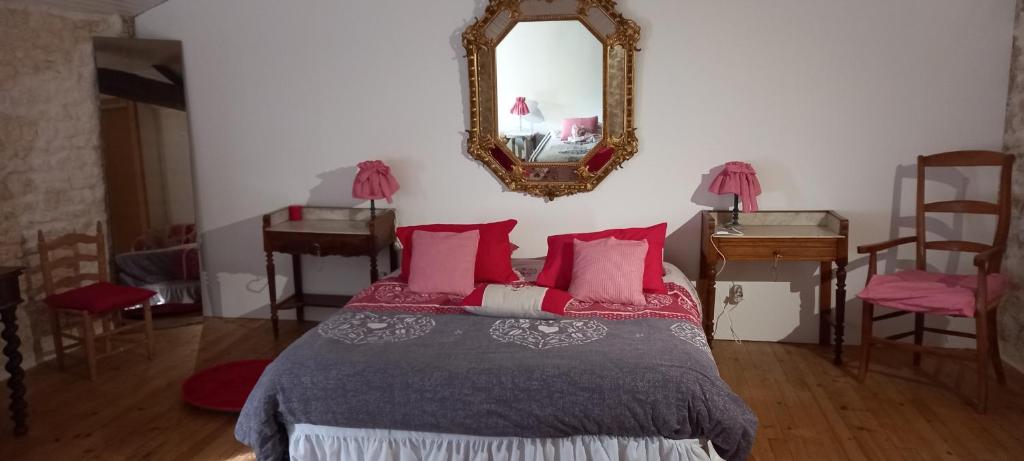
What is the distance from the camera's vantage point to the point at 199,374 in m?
3.97

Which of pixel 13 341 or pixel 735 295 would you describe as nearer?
pixel 13 341

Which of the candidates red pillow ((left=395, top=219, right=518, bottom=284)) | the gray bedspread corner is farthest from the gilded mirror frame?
the gray bedspread corner

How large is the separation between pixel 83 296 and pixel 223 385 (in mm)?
992

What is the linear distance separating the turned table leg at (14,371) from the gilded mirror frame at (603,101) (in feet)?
8.23

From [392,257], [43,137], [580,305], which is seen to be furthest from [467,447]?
[43,137]

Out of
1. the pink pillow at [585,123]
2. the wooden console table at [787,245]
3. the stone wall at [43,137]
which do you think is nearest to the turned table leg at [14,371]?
the stone wall at [43,137]

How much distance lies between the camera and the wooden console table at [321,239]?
4422mm

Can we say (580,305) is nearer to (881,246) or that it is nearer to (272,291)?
(881,246)

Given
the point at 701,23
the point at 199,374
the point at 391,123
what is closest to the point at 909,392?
the point at 701,23

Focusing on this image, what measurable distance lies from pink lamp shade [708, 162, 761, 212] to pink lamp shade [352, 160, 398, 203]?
1.95m

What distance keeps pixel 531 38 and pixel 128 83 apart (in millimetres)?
2576

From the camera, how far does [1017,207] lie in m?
3.88

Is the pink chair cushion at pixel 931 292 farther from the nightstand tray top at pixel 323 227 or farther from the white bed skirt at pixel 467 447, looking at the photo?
the nightstand tray top at pixel 323 227

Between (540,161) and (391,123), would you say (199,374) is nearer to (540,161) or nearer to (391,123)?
(391,123)
